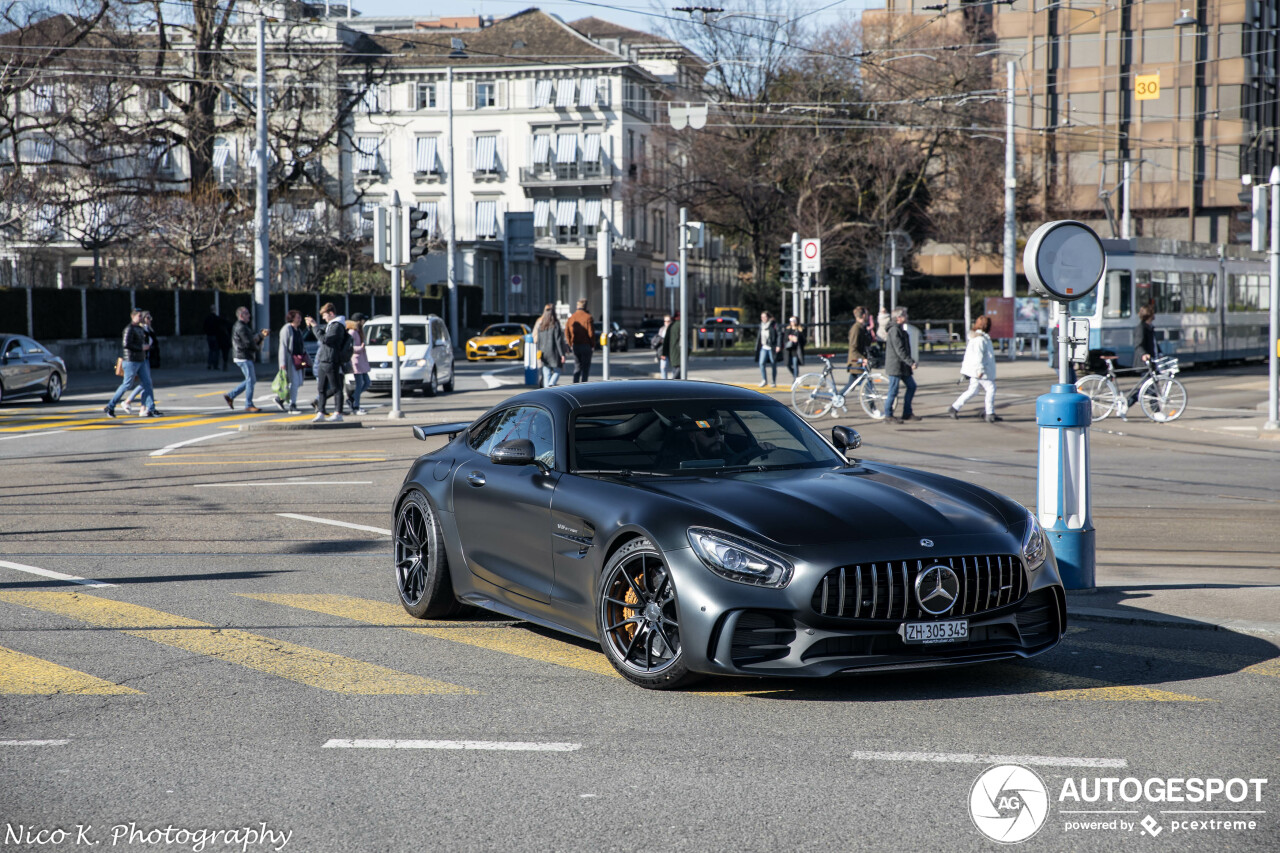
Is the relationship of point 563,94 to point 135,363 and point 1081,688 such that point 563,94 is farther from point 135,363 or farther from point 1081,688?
point 1081,688

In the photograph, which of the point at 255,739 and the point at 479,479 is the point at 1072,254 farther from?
the point at 255,739

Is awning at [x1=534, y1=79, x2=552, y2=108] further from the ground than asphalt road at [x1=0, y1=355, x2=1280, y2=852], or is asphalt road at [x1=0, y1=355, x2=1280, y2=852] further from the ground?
awning at [x1=534, y1=79, x2=552, y2=108]

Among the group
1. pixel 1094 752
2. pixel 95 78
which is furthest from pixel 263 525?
pixel 95 78

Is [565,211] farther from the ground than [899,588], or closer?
farther from the ground

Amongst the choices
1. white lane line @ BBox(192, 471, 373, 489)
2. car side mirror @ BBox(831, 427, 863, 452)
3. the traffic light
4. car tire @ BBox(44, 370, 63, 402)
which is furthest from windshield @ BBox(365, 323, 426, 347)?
car side mirror @ BBox(831, 427, 863, 452)

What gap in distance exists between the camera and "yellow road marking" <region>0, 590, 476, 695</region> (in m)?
6.36

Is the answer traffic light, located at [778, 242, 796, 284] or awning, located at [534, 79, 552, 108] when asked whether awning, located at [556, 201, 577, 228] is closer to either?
awning, located at [534, 79, 552, 108]

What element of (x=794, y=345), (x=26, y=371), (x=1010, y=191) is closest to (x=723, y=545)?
(x=26, y=371)

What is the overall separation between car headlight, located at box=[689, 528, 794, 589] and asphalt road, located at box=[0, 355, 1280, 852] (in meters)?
0.55

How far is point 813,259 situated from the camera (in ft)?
111

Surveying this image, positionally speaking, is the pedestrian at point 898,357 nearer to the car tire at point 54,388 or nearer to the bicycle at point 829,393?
the bicycle at point 829,393

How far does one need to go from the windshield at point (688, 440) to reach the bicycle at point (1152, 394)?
16.3 meters

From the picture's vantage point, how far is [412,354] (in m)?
28.8

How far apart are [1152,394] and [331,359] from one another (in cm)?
1275
